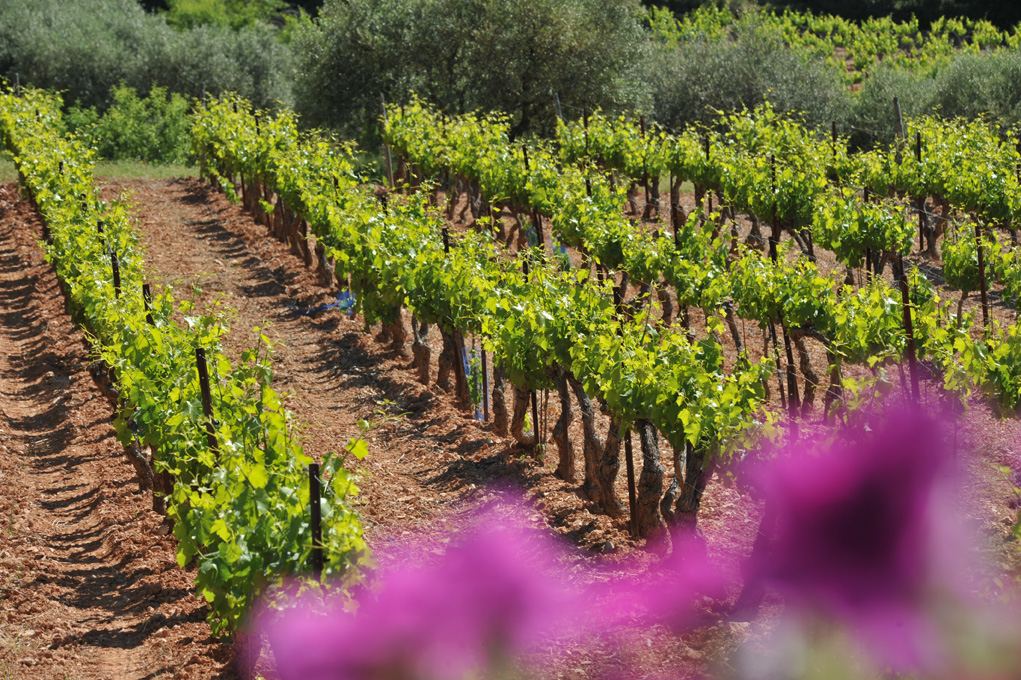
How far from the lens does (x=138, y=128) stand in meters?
29.2

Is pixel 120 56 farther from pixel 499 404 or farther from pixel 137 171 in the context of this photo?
pixel 499 404

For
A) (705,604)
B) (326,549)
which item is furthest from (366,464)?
(326,549)

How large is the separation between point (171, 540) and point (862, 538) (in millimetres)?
5400

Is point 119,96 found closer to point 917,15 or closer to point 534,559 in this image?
point 534,559

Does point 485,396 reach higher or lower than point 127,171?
lower

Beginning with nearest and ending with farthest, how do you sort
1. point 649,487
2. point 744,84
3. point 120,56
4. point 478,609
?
point 478,609 < point 649,487 < point 744,84 < point 120,56

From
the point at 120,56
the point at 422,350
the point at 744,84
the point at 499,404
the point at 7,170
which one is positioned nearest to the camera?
the point at 499,404

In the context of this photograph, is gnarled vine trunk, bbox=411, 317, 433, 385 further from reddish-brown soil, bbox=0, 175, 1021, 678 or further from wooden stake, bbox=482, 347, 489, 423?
wooden stake, bbox=482, 347, 489, 423

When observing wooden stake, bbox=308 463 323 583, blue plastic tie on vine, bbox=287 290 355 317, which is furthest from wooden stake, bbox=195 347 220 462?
blue plastic tie on vine, bbox=287 290 355 317

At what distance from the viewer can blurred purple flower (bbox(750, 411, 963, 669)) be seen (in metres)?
6.37

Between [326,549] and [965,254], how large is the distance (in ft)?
32.4

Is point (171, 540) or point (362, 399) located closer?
point (171, 540)

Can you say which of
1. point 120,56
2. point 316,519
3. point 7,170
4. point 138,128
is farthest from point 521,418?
point 120,56

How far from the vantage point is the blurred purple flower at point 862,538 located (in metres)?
6.37
